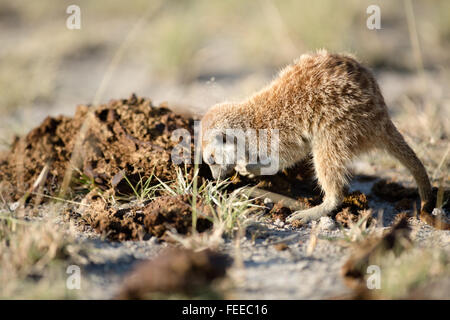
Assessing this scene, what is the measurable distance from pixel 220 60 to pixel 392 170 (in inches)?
187

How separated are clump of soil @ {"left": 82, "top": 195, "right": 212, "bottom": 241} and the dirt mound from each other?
1.43 feet

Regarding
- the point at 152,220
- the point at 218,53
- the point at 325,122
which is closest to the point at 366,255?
the point at 325,122

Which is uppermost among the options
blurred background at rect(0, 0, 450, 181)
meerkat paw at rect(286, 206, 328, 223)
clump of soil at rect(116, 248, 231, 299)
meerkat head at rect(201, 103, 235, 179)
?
blurred background at rect(0, 0, 450, 181)

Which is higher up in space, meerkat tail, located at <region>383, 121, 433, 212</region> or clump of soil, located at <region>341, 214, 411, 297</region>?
meerkat tail, located at <region>383, 121, 433, 212</region>

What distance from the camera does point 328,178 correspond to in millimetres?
3549

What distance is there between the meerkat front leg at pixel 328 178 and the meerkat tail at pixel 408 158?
0.48 meters

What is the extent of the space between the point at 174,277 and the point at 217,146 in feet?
4.58

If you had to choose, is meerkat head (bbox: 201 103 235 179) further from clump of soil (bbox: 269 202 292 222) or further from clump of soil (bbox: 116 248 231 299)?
clump of soil (bbox: 116 248 231 299)

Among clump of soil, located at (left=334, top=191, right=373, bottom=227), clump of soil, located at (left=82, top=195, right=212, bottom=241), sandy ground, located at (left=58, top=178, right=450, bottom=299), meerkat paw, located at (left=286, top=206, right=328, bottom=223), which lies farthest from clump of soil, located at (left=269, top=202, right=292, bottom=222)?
clump of soil, located at (left=82, top=195, right=212, bottom=241)

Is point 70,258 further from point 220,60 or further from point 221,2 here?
point 221,2

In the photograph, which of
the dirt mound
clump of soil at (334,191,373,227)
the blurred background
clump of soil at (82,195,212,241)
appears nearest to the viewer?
clump of soil at (82,195,212,241)

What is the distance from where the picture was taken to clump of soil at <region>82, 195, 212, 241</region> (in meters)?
3.10

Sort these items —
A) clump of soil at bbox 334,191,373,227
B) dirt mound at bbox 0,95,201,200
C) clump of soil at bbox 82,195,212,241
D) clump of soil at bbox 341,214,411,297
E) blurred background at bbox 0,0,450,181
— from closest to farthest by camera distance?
1. clump of soil at bbox 341,214,411,297
2. clump of soil at bbox 82,195,212,241
3. clump of soil at bbox 334,191,373,227
4. dirt mound at bbox 0,95,201,200
5. blurred background at bbox 0,0,450,181

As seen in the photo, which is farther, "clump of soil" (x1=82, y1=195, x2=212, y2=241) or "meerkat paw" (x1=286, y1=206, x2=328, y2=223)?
"meerkat paw" (x1=286, y1=206, x2=328, y2=223)
